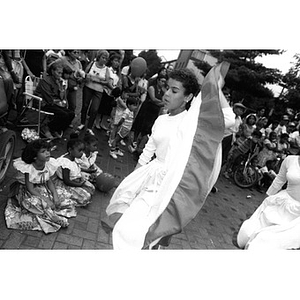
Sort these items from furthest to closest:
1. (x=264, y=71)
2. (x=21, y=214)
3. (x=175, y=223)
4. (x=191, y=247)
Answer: (x=264, y=71) → (x=191, y=247) → (x=21, y=214) → (x=175, y=223)

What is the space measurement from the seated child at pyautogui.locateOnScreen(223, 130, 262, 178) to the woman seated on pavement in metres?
3.86

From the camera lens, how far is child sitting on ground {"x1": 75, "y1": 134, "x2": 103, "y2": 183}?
400 centimetres

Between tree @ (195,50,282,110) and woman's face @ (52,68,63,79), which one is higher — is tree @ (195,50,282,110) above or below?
below

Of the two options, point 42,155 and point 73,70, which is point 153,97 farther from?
point 42,155

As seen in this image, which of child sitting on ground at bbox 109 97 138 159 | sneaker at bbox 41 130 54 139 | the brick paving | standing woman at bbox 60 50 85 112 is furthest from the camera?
child sitting on ground at bbox 109 97 138 159

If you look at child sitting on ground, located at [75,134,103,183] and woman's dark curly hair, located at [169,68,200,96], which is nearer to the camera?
woman's dark curly hair, located at [169,68,200,96]

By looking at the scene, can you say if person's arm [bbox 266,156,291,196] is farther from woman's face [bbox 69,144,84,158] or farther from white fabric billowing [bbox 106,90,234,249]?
woman's face [bbox 69,144,84,158]

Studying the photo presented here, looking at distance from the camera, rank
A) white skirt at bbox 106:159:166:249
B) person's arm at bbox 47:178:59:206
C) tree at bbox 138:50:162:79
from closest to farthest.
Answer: white skirt at bbox 106:159:166:249, person's arm at bbox 47:178:59:206, tree at bbox 138:50:162:79

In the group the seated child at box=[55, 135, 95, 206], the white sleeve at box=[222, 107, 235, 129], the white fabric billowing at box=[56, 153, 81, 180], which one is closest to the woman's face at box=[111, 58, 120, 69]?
the seated child at box=[55, 135, 95, 206]

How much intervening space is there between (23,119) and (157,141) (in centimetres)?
317

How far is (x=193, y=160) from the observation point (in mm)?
2160

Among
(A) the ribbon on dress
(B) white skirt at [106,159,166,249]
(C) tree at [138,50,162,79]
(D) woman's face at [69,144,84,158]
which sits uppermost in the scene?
(A) the ribbon on dress
